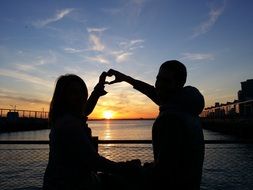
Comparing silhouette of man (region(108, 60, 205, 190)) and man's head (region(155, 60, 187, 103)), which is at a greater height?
man's head (region(155, 60, 187, 103))

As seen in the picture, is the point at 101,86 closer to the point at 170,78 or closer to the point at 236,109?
the point at 170,78

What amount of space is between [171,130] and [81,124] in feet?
2.94

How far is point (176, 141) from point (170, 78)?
0.58m

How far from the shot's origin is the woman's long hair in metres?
2.87

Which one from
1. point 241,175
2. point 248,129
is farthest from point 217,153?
point 248,129

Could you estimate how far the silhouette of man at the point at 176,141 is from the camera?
2213mm

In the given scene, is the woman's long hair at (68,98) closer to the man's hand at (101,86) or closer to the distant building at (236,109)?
the man's hand at (101,86)

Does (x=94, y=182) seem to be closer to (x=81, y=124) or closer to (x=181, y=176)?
(x=81, y=124)

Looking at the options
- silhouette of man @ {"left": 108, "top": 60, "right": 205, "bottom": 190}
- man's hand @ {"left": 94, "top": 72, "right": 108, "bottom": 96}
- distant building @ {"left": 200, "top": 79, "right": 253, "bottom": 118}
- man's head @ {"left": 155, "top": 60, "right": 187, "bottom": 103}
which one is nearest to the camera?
silhouette of man @ {"left": 108, "top": 60, "right": 205, "bottom": 190}

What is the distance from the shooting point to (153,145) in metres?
2.38

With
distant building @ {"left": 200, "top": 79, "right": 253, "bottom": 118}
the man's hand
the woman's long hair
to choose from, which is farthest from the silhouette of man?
distant building @ {"left": 200, "top": 79, "right": 253, "bottom": 118}

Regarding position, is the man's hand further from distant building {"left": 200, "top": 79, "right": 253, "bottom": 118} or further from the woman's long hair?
distant building {"left": 200, "top": 79, "right": 253, "bottom": 118}

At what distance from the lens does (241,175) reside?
65.7ft

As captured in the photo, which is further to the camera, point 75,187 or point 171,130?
point 75,187
